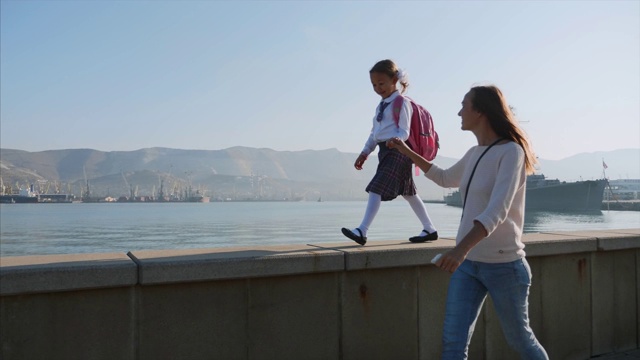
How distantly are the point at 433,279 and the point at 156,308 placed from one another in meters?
2.14

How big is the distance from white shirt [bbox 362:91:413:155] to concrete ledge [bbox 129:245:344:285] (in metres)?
1.36

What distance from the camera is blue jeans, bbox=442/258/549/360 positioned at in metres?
3.12

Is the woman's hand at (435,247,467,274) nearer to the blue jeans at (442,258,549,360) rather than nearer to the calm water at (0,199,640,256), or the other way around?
the blue jeans at (442,258,549,360)

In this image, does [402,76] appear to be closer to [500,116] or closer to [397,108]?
[397,108]

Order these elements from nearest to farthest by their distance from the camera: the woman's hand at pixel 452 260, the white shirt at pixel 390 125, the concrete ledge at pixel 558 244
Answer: the woman's hand at pixel 452 260 < the concrete ledge at pixel 558 244 < the white shirt at pixel 390 125

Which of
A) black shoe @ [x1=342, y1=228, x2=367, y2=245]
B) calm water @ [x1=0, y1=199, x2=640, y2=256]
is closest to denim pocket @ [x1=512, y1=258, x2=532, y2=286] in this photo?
black shoe @ [x1=342, y1=228, x2=367, y2=245]

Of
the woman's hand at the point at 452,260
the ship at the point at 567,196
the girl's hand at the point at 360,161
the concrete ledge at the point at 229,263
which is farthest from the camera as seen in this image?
the ship at the point at 567,196

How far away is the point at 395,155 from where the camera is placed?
5133mm

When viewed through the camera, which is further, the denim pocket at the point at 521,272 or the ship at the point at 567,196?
the ship at the point at 567,196

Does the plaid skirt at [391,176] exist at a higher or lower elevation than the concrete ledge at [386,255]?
higher

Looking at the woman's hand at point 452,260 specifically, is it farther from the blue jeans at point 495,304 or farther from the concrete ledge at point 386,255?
the concrete ledge at point 386,255

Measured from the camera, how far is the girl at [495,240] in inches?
122

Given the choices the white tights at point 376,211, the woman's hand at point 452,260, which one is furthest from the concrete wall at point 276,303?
the woman's hand at point 452,260

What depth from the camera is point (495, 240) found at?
10.3 ft
